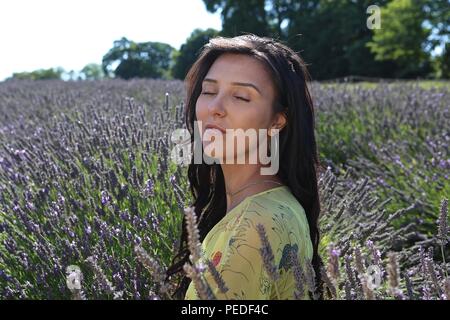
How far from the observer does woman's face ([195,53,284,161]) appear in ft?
4.97

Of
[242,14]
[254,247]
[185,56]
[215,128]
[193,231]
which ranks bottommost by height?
[254,247]

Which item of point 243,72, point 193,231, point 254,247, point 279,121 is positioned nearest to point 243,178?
point 279,121

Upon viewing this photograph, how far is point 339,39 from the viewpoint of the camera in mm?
26812

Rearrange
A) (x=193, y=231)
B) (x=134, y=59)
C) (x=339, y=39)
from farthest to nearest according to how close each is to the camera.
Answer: (x=339, y=39)
(x=134, y=59)
(x=193, y=231)

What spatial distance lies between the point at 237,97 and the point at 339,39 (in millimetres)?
26388

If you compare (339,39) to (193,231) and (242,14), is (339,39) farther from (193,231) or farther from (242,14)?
(193,231)

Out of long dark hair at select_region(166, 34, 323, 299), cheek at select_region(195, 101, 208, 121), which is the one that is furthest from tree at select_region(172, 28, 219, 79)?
cheek at select_region(195, 101, 208, 121)

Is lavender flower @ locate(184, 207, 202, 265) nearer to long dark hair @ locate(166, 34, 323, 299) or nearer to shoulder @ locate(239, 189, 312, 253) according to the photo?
shoulder @ locate(239, 189, 312, 253)

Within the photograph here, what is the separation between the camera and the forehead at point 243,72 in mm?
1568

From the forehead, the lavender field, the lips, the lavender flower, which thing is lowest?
the lavender field

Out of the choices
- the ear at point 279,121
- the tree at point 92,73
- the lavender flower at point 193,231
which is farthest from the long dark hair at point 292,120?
the tree at point 92,73

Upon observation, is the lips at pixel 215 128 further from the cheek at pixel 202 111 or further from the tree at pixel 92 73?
the tree at pixel 92 73

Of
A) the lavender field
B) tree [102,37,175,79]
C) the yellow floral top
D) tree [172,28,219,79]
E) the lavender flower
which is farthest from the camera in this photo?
tree [172,28,219,79]
